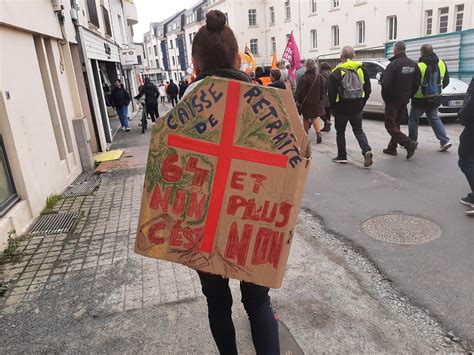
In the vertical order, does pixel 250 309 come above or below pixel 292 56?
below

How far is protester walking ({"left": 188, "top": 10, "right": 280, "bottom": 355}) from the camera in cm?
188

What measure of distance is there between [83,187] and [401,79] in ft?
19.4

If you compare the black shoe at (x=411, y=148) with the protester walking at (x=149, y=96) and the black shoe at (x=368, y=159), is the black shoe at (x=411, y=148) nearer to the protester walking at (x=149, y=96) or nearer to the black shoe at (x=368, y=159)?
the black shoe at (x=368, y=159)

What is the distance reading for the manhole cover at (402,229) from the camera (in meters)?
4.12

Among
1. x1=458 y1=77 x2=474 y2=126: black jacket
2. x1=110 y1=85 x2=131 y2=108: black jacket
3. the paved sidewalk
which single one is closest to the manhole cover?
the paved sidewalk

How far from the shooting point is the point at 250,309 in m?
2.04

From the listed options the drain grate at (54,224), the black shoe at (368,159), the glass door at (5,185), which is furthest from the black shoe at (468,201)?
the glass door at (5,185)

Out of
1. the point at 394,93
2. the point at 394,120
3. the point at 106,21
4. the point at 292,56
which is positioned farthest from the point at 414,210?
the point at 106,21

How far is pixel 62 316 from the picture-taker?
10.3ft

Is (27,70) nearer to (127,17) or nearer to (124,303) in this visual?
(124,303)

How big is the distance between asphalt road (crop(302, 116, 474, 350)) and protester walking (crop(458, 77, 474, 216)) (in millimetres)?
165

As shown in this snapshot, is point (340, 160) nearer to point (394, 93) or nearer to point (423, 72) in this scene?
point (394, 93)

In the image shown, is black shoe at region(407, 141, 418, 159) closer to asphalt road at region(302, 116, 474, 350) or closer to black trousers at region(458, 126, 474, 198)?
asphalt road at region(302, 116, 474, 350)

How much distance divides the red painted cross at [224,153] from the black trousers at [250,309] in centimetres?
32
